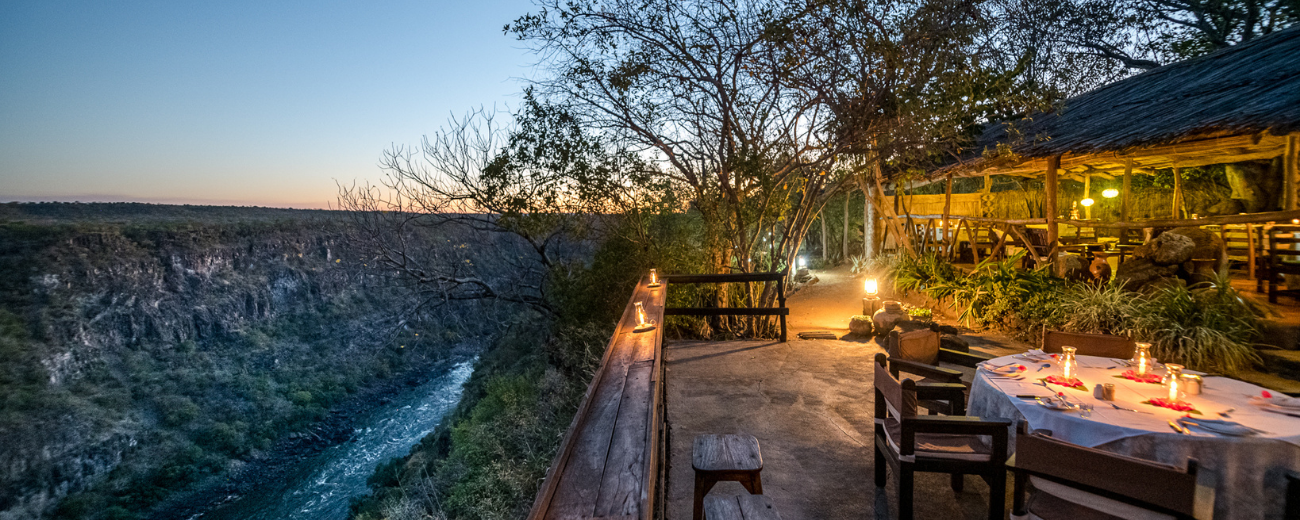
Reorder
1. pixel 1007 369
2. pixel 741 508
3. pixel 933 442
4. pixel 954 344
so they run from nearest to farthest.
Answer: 1. pixel 741 508
2. pixel 933 442
3. pixel 1007 369
4. pixel 954 344

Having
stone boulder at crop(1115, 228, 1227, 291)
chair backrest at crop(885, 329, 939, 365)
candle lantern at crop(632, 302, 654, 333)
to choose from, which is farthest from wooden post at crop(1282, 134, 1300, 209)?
candle lantern at crop(632, 302, 654, 333)

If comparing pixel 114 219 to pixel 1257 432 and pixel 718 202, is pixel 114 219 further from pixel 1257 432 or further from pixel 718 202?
pixel 1257 432

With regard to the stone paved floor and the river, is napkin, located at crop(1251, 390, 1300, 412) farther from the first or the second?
the river

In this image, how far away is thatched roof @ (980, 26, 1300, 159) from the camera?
16.3 ft

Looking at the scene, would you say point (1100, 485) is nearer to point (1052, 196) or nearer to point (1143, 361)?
point (1143, 361)

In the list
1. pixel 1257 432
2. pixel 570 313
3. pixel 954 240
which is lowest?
pixel 570 313

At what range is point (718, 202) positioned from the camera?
7723 mm

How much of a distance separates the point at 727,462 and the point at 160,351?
3546 cm

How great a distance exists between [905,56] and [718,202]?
2.90 m

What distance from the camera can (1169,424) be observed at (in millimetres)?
2277

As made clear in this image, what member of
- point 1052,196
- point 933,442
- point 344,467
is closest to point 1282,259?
point 1052,196

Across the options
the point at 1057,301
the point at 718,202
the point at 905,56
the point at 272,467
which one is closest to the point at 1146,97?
the point at 1057,301

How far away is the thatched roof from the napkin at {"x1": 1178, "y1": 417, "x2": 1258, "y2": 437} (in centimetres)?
414

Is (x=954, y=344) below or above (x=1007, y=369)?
below
